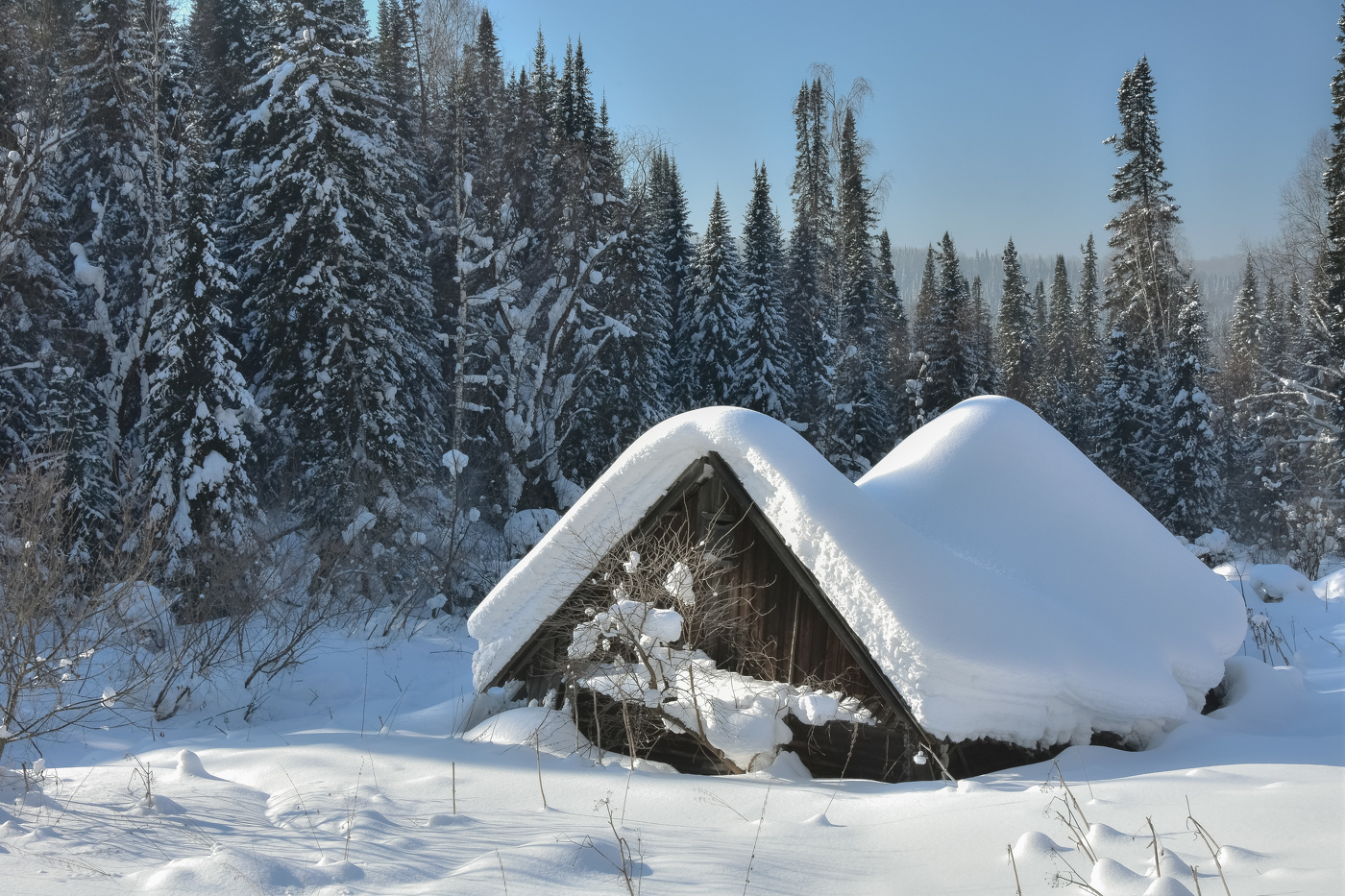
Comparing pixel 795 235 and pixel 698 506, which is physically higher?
pixel 795 235

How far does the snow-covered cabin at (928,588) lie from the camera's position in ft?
18.7

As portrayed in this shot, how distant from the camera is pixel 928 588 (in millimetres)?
5832

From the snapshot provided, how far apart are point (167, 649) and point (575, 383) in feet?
47.3

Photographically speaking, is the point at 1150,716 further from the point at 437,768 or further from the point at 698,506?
the point at 437,768

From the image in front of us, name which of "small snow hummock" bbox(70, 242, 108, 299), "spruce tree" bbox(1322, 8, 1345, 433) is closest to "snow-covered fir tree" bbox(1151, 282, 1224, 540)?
"spruce tree" bbox(1322, 8, 1345, 433)

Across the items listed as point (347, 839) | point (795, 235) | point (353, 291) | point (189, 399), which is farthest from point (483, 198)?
point (347, 839)

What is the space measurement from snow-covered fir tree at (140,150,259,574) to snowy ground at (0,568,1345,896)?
10.3 m

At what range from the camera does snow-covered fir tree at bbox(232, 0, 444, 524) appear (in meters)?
18.4

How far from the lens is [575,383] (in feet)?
81.3

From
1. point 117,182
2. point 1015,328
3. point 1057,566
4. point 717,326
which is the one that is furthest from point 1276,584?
point 1015,328

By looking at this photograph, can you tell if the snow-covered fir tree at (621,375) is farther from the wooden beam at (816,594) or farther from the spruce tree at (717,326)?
the wooden beam at (816,594)

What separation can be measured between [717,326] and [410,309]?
14470mm

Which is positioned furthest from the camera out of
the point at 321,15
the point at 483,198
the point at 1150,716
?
the point at 483,198

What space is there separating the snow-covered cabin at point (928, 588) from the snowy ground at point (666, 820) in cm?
48
